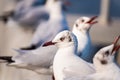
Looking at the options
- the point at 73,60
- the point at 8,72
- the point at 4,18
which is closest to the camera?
the point at 73,60

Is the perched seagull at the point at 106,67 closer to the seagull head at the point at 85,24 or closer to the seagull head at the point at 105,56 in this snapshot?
the seagull head at the point at 105,56

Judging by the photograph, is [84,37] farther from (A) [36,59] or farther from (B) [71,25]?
(B) [71,25]

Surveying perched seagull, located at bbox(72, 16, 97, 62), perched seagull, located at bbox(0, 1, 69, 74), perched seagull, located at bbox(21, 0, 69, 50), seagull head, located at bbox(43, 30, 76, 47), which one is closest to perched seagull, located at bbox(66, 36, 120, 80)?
seagull head, located at bbox(43, 30, 76, 47)

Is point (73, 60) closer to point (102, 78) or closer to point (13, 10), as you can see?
point (102, 78)

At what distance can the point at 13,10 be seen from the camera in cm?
693

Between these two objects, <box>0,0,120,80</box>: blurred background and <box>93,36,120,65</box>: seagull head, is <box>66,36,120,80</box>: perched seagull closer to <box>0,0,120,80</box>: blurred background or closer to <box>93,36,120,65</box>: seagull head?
<box>93,36,120,65</box>: seagull head

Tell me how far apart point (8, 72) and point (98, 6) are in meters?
6.71

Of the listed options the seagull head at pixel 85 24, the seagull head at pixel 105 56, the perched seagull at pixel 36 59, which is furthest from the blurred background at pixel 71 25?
the seagull head at pixel 105 56

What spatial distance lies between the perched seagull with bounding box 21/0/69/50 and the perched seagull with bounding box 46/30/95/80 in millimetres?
1186

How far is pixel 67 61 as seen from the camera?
11.2ft

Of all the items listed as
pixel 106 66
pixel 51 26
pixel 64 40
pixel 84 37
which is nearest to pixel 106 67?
pixel 106 66

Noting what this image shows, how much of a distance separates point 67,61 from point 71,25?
16.1 feet

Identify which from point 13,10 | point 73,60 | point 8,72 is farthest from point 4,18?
point 73,60

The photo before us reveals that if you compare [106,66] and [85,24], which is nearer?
[106,66]
